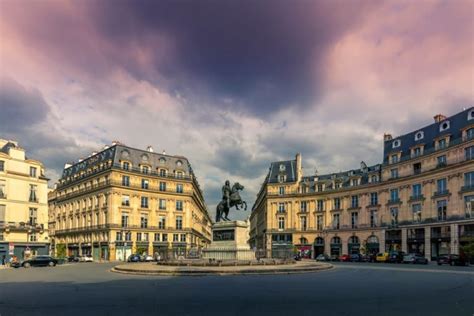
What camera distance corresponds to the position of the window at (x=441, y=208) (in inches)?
2428

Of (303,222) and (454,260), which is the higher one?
(303,222)

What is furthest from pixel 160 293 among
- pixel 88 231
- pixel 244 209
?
pixel 88 231

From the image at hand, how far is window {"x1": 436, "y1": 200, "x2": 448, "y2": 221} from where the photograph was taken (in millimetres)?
61669

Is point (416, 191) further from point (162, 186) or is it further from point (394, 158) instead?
point (162, 186)

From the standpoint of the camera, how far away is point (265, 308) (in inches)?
492

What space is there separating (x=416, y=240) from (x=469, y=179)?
13813mm

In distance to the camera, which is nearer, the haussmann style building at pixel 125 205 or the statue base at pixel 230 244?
the statue base at pixel 230 244

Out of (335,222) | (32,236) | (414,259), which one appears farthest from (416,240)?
(32,236)

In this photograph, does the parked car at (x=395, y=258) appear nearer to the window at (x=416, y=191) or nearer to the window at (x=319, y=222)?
the window at (x=416, y=191)

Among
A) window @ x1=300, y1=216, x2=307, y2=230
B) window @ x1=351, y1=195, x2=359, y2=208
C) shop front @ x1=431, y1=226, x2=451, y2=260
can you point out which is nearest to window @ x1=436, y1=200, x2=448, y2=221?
shop front @ x1=431, y1=226, x2=451, y2=260

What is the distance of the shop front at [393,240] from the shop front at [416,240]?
2.49 m

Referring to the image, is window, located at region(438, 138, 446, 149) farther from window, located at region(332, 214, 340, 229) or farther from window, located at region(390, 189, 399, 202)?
window, located at region(332, 214, 340, 229)

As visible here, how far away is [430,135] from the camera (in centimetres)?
6862

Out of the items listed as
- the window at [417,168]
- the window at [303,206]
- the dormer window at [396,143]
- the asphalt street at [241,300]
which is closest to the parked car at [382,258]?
the window at [417,168]
